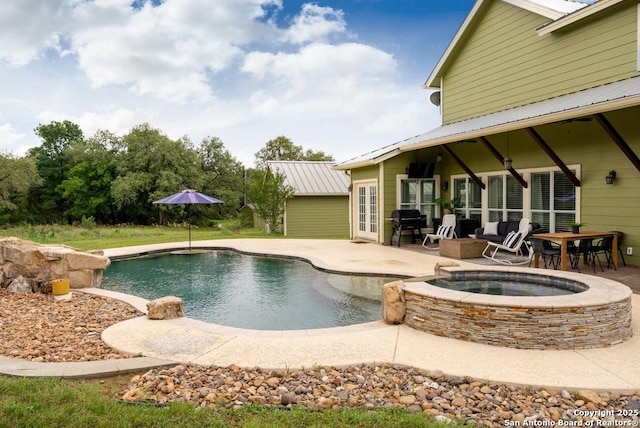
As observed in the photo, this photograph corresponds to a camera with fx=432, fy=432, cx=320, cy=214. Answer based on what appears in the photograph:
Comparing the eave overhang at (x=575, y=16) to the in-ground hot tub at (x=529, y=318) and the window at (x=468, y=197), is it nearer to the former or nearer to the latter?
the window at (x=468, y=197)

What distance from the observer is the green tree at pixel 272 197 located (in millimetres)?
19656

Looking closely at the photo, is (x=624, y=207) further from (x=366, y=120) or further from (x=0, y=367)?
(x=366, y=120)

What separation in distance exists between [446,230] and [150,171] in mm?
21537

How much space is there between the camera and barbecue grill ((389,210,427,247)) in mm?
12859

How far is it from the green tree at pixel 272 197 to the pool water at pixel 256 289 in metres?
7.95

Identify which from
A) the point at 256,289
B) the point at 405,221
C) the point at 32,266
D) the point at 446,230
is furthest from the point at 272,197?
the point at 32,266

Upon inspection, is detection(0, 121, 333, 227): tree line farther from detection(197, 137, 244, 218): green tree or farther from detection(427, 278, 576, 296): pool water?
detection(427, 278, 576, 296): pool water

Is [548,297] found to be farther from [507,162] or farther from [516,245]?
[507,162]

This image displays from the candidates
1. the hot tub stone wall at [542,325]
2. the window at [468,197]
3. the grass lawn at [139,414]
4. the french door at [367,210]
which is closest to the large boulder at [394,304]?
the hot tub stone wall at [542,325]

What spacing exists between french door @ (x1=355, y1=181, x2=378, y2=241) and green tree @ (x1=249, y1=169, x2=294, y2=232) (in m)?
5.01

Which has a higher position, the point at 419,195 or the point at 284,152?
the point at 284,152

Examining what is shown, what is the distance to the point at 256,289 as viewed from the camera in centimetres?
804

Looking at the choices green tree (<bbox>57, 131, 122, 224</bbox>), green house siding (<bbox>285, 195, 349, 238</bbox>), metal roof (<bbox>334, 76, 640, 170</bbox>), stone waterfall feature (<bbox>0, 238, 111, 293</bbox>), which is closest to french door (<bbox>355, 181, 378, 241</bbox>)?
metal roof (<bbox>334, 76, 640, 170</bbox>)

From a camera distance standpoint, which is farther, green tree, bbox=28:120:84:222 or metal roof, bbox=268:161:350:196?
green tree, bbox=28:120:84:222
